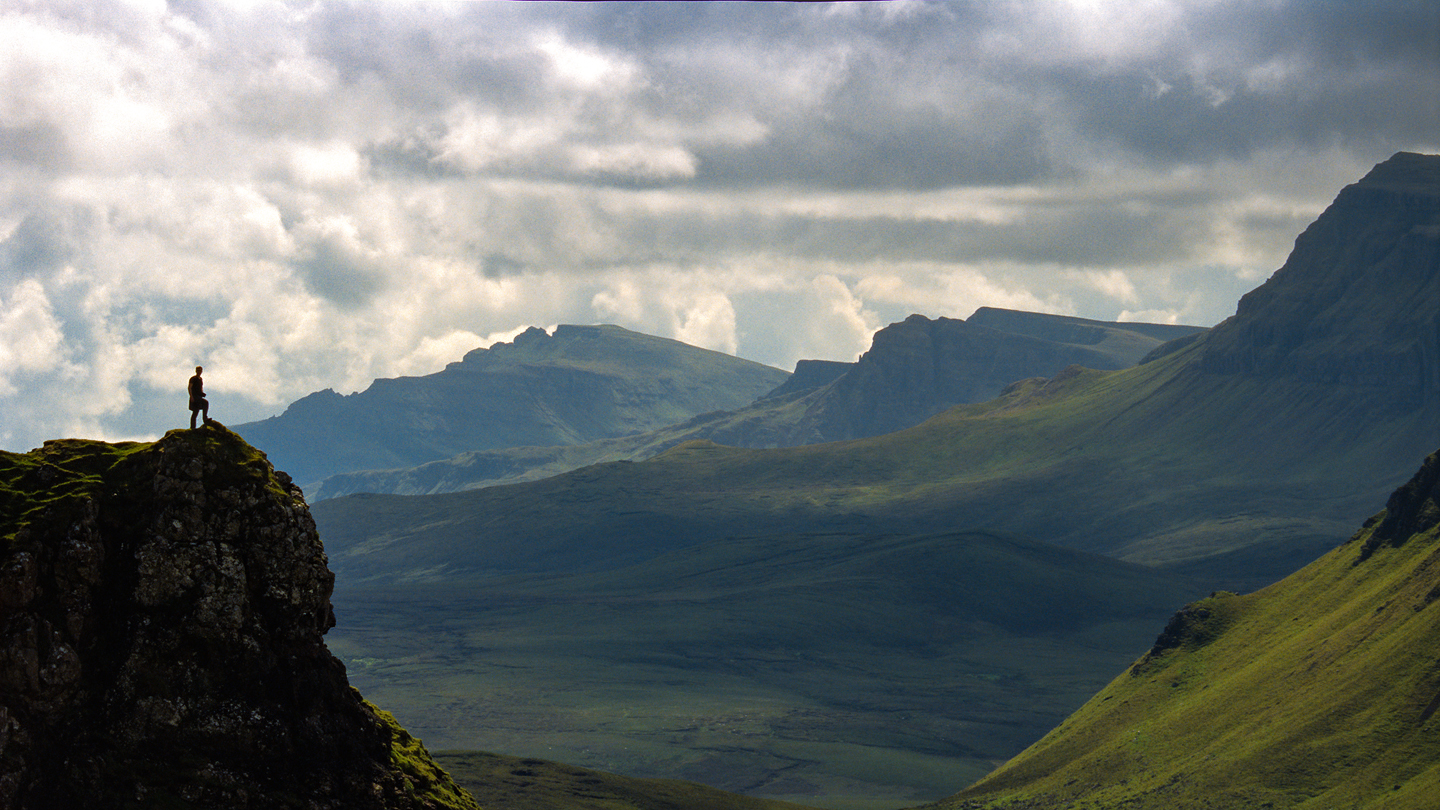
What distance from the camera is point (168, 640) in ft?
209

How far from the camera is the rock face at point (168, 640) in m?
61.4

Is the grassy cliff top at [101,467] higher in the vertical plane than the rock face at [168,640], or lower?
higher

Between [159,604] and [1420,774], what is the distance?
139 metres

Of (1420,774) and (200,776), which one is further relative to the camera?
(1420,774)

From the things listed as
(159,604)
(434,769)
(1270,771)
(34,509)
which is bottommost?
(1270,771)

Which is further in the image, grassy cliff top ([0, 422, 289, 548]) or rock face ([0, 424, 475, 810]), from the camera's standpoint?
grassy cliff top ([0, 422, 289, 548])

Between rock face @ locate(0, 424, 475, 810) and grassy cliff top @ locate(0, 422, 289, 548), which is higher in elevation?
grassy cliff top @ locate(0, 422, 289, 548)

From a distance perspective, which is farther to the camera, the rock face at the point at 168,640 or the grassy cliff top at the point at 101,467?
the grassy cliff top at the point at 101,467

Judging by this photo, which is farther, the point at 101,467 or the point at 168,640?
→ the point at 101,467

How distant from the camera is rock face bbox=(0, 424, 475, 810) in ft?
201

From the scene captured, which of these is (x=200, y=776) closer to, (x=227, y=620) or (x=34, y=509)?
(x=227, y=620)

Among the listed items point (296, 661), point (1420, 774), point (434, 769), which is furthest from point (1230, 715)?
point (296, 661)

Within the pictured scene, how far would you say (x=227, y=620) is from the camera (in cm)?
6494

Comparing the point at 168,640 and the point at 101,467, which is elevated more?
the point at 101,467
